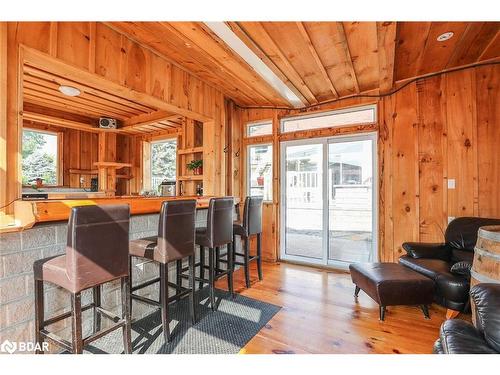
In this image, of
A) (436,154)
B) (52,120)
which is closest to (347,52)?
(436,154)

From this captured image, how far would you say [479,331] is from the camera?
4.22 feet

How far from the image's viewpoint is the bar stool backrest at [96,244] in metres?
1.42

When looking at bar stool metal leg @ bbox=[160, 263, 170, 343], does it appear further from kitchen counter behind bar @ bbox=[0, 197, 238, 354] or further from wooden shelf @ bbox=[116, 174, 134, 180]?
wooden shelf @ bbox=[116, 174, 134, 180]

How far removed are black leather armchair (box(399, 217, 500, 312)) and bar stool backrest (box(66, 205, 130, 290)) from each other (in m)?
2.73

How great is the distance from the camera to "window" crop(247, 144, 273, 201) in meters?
4.49

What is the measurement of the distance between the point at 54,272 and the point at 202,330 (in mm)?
1276

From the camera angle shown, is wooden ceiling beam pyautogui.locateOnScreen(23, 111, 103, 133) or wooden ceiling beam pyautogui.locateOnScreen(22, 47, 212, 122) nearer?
wooden ceiling beam pyautogui.locateOnScreen(22, 47, 212, 122)

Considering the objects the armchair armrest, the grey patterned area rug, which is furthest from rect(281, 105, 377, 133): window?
the grey patterned area rug

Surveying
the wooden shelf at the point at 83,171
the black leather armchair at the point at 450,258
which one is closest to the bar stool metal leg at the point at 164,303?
the black leather armchair at the point at 450,258
